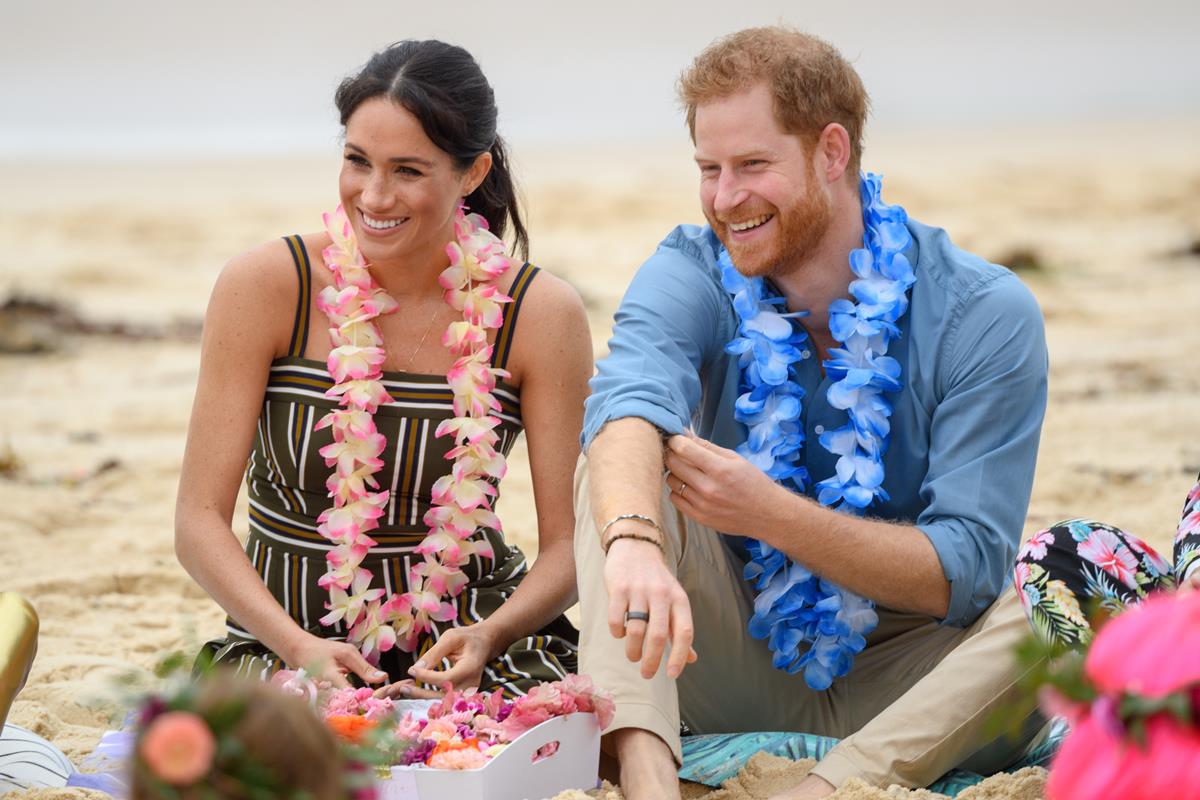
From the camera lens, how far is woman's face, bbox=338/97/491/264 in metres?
3.44

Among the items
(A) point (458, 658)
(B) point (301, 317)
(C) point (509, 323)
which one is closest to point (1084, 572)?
(A) point (458, 658)

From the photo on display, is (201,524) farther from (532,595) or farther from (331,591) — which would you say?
(532,595)

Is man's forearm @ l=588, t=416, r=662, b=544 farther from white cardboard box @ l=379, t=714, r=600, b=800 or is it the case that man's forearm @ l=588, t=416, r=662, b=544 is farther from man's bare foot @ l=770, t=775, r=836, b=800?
man's bare foot @ l=770, t=775, r=836, b=800

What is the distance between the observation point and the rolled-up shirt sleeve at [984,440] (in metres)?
3.12

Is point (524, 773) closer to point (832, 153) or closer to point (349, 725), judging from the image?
point (349, 725)

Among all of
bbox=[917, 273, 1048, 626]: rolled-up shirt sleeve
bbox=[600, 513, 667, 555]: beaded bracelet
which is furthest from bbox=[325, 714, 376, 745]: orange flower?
bbox=[917, 273, 1048, 626]: rolled-up shirt sleeve

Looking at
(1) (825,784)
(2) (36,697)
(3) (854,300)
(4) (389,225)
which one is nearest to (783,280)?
(3) (854,300)

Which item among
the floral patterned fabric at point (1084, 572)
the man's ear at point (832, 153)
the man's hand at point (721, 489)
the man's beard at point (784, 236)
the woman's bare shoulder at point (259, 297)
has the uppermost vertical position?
the man's ear at point (832, 153)

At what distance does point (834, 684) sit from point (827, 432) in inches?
23.4

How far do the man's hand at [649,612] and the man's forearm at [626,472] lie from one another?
0.44ft

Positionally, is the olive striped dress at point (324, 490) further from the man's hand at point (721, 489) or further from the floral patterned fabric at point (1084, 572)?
the floral patterned fabric at point (1084, 572)

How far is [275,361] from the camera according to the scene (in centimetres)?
356

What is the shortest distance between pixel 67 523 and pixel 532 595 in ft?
10.2

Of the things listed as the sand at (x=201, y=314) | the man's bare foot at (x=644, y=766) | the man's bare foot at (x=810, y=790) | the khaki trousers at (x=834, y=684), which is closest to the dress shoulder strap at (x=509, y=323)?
the khaki trousers at (x=834, y=684)
